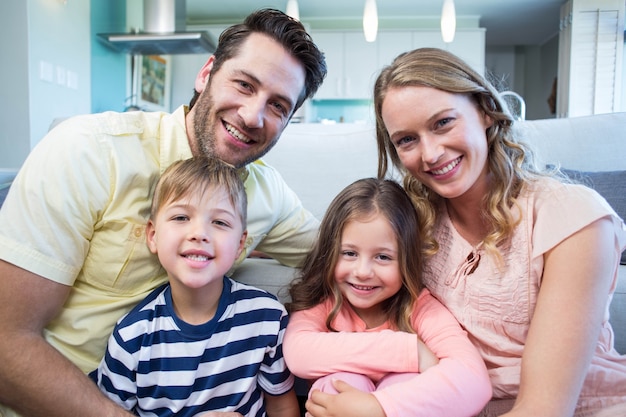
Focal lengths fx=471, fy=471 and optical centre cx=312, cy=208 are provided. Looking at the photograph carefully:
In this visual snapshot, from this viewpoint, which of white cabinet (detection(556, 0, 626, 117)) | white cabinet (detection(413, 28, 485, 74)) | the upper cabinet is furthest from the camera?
the upper cabinet

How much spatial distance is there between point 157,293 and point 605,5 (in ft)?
19.6

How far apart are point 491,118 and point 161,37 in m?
3.90

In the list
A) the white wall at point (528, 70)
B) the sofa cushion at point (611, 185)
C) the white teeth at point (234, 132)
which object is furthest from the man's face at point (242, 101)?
the white wall at point (528, 70)

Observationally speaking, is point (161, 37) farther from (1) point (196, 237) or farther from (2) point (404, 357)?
(2) point (404, 357)

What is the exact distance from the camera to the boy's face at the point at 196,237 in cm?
97

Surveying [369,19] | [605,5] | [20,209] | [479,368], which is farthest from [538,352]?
[605,5]

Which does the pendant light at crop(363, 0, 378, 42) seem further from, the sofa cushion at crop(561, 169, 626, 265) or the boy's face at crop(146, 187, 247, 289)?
the boy's face at crop(146, 187, 247, 289)

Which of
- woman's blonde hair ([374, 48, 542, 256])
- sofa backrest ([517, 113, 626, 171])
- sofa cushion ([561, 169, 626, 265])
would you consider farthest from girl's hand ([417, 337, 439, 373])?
sofa backrest ([517, 113, 626, 171])

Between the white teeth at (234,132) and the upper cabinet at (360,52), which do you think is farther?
the upper cabinet at (360,52)

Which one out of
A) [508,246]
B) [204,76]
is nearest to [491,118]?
[508,246]

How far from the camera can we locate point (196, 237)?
38.2 inches

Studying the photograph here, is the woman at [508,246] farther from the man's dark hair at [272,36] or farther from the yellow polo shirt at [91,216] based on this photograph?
the yellow polo shirt at [91,216]

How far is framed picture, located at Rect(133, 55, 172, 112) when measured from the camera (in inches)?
196

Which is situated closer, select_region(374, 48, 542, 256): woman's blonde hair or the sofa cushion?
select_region(374, 48, 542, 256): woman's blonde hair
